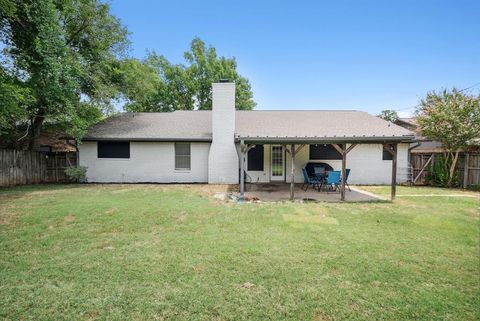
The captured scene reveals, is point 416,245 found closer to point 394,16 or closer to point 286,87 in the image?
point 394,16

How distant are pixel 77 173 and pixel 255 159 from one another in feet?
29.9

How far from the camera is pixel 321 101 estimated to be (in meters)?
25.3

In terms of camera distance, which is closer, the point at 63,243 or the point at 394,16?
the point at 63,243

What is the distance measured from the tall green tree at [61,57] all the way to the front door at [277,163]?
9374mm

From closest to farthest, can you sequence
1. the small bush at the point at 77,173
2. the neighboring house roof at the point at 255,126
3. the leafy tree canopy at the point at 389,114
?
the small bush at the point at 77,173 → the neighboring house roof at the point at 255,126 → the leafy tree canopy at the point at 389,114

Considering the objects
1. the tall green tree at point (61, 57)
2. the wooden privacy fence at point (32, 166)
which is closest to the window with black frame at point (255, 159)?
the tall green tree at point (61, 57)

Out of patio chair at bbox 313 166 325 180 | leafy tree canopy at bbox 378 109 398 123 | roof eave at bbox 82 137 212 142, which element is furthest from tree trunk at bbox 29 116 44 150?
leafy tree canopy at bbox 378 109 398 123

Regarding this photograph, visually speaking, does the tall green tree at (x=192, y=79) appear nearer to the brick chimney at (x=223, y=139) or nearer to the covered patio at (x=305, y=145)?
the covered patio at (x=305, y=145)

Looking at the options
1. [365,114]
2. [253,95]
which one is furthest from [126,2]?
[253,95]

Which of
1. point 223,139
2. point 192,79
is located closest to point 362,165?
point 223,139

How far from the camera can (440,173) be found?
12.4 metres

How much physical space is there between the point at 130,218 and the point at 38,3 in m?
10.6

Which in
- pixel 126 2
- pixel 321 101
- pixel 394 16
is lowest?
pixel 321 101

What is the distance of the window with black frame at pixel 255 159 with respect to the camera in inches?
502
